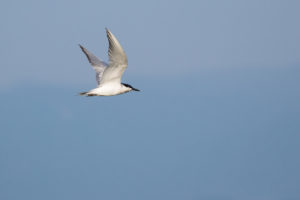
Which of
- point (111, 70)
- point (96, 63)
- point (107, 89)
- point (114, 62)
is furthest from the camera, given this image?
point (96, 63)

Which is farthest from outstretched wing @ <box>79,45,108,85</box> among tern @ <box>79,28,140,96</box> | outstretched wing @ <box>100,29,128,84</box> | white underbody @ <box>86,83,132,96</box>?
outstretched wing @ <box>100,29,128,84</box>

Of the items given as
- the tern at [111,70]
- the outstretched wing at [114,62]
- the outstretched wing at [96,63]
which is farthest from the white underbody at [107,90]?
the outstretched wing at [96,63]

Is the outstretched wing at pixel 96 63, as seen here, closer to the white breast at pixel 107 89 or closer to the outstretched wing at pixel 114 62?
the white breast at pixel 107 89

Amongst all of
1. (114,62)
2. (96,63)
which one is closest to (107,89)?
(114,62)

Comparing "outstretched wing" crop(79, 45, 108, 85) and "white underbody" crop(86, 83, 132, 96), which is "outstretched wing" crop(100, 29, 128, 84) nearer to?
"white underbody" crop(86, 83, 132, 96)

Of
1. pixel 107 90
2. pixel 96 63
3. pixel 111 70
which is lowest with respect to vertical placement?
pixel 107 90

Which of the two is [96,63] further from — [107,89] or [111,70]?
[111,70]

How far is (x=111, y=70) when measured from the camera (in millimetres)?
24688

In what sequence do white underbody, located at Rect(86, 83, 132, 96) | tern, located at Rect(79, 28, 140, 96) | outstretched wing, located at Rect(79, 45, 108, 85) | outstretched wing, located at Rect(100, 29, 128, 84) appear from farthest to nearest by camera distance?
outstretched wing, located at Rect(79, 45, 108, 85), white underbody, located at Rect(86, 83, 132, 96), tern, located at Rect(79, 28, 140, 96), outstretched wing, located at Rect(100, 29, 128, 84)

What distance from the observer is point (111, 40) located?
882 inches

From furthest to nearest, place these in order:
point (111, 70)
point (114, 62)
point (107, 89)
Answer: point (107, 89), point (111, 70), point (114, 62)

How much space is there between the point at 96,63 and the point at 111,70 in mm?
2978

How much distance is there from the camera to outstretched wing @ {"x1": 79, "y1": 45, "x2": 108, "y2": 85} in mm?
27016

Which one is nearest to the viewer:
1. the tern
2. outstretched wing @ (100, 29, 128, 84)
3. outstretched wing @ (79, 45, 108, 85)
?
outstretched wing @ (100, 29, 128, 84)
